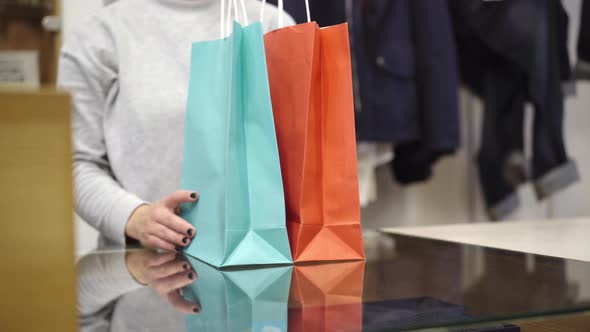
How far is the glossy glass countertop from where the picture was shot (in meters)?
0.36

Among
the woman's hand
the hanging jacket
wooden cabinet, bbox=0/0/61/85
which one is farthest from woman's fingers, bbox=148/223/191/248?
the hanging jacket

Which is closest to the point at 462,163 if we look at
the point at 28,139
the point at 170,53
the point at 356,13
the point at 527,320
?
the point at 356,13

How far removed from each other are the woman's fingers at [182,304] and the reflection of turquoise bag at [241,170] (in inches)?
4.6

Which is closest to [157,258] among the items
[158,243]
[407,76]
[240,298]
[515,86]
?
[158,243]

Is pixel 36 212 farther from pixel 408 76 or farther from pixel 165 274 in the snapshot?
pixel 408 76

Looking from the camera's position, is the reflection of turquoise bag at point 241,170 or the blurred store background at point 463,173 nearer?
the reflection of turquoise bag at point 241,170

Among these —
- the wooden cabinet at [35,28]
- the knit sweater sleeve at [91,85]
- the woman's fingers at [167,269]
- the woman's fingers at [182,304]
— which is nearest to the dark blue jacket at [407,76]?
the knit sweater sleeve at [91,85]

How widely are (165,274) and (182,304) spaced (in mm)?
144

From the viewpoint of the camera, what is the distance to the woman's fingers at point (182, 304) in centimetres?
39

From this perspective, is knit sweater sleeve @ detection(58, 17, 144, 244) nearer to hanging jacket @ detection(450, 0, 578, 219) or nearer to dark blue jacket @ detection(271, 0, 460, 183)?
dark blue jacket @ detection(271, 0, 460, 183)

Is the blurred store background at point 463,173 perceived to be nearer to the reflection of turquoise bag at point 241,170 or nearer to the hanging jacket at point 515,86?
the hanging jacket at point 515,86

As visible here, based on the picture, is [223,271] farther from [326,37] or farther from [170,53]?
[170,53]

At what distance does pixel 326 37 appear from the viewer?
0.58 metres

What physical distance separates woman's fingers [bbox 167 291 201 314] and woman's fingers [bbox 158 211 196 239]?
0.62ft
